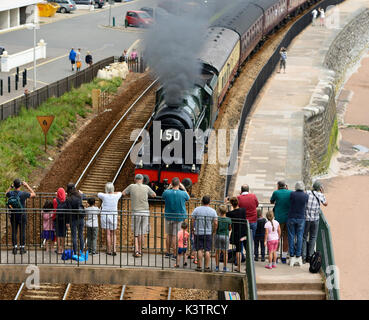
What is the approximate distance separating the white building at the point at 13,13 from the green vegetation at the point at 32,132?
1991cm

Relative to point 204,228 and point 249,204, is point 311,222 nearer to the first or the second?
point 249,204

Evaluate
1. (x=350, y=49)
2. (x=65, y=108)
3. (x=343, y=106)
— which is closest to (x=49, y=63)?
(x=65, y=108)

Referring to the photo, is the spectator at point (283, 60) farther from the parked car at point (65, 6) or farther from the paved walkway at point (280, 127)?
the parked car at point (65, 6)

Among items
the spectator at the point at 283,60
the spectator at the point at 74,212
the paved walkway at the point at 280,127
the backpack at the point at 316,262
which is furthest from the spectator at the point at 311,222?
the spectator at the point at 283,60

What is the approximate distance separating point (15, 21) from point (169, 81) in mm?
37730

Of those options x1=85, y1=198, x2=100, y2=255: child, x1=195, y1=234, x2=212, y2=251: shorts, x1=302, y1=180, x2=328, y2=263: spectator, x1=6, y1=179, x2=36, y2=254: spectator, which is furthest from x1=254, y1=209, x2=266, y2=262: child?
x1=6, y1=179, x2=36, y2=254: spectator

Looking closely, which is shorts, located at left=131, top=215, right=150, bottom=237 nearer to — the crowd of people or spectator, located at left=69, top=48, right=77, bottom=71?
the crowd of people

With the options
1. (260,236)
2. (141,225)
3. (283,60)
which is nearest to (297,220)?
(260,236)

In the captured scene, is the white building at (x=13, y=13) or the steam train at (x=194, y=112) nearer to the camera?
the steam train at (x=194, y=112)

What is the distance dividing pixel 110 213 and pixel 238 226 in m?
2.43

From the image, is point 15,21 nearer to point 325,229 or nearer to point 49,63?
point 49,63

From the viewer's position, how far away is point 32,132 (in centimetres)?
2931

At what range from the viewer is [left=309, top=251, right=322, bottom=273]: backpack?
45.8 ft

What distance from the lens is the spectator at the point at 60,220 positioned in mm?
14312
